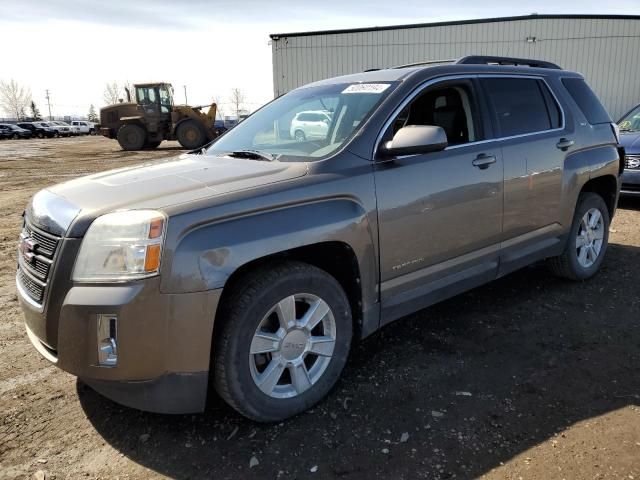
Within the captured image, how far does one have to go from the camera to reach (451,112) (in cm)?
364

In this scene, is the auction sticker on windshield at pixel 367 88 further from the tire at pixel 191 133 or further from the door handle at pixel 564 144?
the tire at pixel 191 133

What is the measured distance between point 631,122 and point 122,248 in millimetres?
9158

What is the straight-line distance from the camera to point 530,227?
12.8 ft

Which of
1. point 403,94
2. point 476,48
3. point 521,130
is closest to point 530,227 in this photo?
point 521,130

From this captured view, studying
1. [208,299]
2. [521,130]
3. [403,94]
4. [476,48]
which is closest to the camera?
[208,299]

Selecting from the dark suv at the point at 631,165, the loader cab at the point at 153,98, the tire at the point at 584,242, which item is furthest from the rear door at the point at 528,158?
the loader cab at the point at 153,98

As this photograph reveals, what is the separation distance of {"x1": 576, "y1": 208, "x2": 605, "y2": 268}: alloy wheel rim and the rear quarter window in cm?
84

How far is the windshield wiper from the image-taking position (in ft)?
10.2

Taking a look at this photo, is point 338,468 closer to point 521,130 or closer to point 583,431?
point 583,431

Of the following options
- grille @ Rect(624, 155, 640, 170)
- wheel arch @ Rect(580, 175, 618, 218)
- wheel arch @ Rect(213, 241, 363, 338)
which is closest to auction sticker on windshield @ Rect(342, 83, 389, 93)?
wheel arch @ Rect(213, 241, 363, 338)

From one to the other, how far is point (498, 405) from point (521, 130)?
83.4 inches

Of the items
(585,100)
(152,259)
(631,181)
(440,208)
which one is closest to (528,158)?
(440,208)

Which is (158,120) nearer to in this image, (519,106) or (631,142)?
(631,142)

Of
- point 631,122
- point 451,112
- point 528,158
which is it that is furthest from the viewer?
point 631,122
